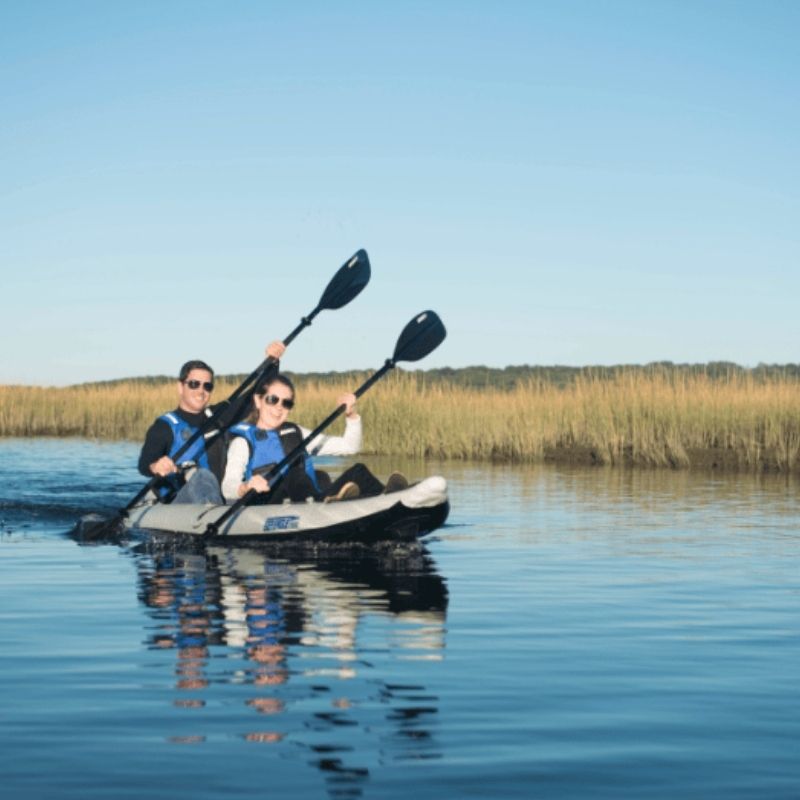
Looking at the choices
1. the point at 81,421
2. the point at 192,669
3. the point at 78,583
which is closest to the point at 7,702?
the point at 192,669

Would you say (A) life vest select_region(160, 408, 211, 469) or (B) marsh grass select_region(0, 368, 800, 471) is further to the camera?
(B) marsh grass select_region(0, 368, 800, 471)

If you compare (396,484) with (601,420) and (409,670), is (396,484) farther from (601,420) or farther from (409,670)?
(601,420)

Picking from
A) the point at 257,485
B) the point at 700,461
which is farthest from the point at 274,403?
the point at 700,461

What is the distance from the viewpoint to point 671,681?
5.41 m

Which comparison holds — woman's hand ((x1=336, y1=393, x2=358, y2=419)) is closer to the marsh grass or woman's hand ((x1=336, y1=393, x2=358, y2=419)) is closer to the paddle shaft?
the paddle shaft

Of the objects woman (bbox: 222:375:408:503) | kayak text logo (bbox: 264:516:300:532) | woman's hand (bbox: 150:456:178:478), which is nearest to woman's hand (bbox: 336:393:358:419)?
woman (bbox: 222:375:408:503)

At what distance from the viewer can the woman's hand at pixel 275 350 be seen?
1136 cm

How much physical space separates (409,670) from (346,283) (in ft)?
23.4

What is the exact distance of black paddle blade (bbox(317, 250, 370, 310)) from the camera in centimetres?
1237

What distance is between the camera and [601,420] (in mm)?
22078

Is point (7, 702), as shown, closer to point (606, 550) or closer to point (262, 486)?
point (262, 486)

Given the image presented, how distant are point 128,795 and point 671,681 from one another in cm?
243

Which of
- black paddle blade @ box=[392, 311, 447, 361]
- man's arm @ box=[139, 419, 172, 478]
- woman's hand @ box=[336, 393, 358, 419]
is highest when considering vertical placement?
black paddle blade @ box=[392, 311, 447, 361]

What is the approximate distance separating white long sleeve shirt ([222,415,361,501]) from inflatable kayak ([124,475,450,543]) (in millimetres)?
280
